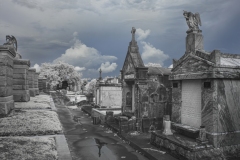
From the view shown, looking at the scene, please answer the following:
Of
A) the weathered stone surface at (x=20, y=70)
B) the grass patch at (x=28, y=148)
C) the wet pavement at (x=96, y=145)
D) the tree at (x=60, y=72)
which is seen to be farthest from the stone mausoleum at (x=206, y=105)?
the tree at (x=60, y=72)

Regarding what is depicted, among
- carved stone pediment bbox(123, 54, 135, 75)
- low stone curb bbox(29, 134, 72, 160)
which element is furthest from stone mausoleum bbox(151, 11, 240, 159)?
carved stone pediment bbox(123, 54, 135, 75)

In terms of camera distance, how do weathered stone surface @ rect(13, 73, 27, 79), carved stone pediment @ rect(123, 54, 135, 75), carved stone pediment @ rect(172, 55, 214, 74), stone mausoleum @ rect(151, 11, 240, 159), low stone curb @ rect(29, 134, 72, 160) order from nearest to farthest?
low stone curb @ rect(29, 134, 72, 160) < stone mausoleum @ rect(151, 11, 240, 159) < carved stone pediment @ rect(172, 55, 214, 74) < weathered stone surface @ rect(13, 73, 27, 79) < carved stone pediment @ rect(123, 54, 135, 75)

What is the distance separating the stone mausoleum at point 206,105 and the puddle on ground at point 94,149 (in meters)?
2.46

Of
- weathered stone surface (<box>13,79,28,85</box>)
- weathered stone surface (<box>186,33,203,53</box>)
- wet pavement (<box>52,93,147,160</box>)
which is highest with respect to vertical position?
weathered stone surface (<box>186,33,203,53</box>)

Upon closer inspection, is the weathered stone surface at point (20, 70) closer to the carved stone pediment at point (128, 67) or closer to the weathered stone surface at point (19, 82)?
the weathered stone surface at point (19, 82)

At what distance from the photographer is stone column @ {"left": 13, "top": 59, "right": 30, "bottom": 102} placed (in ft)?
42.0

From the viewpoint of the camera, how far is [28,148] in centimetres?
517

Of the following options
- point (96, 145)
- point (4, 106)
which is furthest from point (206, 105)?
point (4, 106)

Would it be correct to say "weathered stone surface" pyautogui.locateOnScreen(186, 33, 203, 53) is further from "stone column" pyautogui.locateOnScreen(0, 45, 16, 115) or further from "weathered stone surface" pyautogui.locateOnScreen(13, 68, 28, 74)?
"weathered stone surface" pyautogui.locateOnScreen(13, 68, 28, 74)

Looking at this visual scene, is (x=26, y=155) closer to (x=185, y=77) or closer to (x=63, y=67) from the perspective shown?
(x=185, y=77)

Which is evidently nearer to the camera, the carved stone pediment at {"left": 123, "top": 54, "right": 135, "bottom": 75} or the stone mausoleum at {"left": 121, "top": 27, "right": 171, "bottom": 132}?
the stone mausoleum at {"left": 121, "top": 27, "right": 171, "bottom": 132}

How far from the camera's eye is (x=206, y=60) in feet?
28.1

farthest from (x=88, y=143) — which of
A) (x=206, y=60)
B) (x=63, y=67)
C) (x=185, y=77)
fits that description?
(x=63, y=67)

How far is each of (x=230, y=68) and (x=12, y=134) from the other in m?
8.19
